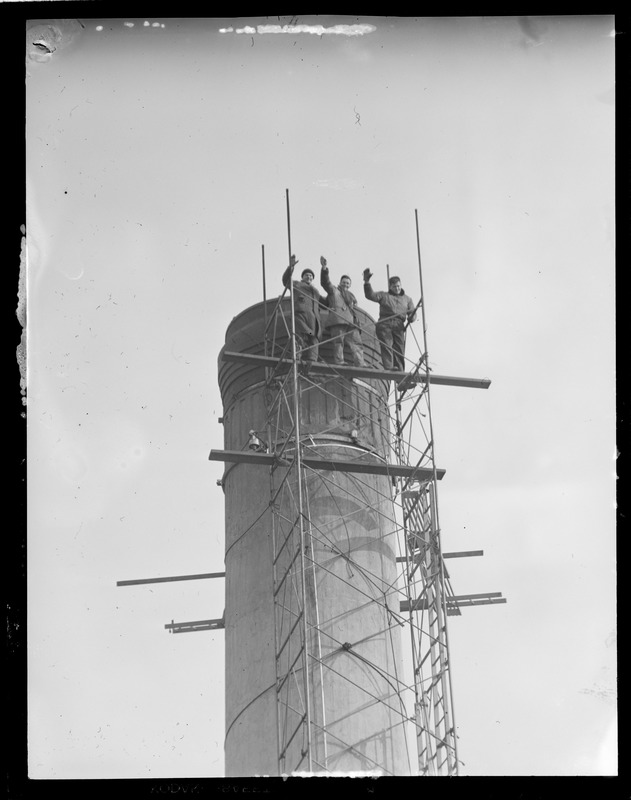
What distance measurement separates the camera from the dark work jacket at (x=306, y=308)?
59.5 feet

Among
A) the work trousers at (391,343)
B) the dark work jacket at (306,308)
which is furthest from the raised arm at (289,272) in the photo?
the work trousers at (391,343)

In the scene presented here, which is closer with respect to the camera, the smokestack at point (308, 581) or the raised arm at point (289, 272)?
the smokestack at point (308, 581)

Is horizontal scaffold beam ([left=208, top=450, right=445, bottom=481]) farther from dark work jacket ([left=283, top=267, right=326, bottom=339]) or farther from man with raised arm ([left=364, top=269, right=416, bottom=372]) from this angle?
dark work jacket ([left=283, top=267, right=326, bottom=339])

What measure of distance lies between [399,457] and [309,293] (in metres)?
2.66

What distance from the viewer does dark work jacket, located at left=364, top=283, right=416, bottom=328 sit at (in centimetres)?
1906

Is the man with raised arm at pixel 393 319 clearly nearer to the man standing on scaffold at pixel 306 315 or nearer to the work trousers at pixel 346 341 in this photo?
the work trousers at pixel 346 341

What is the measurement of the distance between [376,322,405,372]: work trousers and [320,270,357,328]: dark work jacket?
1.83ft

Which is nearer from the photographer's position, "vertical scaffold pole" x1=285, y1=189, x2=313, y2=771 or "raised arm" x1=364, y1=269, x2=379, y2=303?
"vertical scaffold pole" x1=285, y1=189, x2=313, y2=771

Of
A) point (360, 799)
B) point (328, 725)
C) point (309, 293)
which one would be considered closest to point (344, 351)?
point (309, 293)

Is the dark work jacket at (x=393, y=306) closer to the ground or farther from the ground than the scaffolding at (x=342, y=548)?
farther from the ground

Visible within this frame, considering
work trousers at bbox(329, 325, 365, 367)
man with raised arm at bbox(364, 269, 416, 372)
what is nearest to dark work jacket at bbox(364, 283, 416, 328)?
man with raised arm at bbox(364, 269, 416, 372)

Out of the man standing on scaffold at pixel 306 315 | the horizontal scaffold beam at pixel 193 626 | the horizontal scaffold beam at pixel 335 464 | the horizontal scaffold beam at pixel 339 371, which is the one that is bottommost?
the horizontal scaffold beam at pixel 193 626

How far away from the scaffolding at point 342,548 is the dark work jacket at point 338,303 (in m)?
0.40

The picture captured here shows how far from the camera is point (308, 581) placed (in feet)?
55.1
